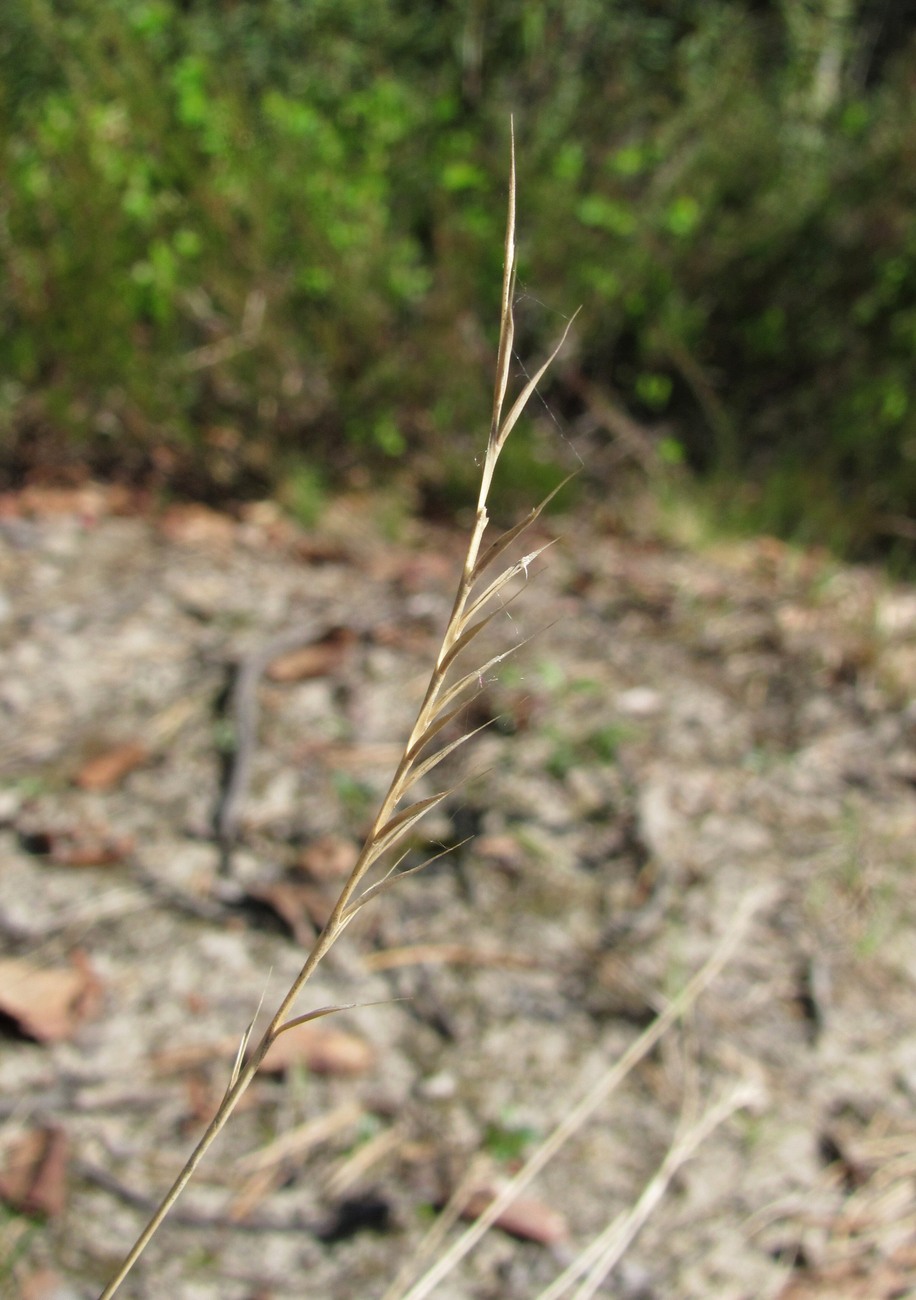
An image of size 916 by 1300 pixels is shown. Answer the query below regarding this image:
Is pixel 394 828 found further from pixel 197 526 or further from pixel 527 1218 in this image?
pixel 197 526

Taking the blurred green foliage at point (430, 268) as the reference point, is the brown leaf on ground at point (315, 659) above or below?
below

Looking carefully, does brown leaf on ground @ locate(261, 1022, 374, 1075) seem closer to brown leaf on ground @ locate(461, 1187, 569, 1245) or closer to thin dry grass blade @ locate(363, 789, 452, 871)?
brown leaf on ground @ locate(461, 1187, 569, 1245)

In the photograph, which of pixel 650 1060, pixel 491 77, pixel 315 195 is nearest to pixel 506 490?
pixel 315 195

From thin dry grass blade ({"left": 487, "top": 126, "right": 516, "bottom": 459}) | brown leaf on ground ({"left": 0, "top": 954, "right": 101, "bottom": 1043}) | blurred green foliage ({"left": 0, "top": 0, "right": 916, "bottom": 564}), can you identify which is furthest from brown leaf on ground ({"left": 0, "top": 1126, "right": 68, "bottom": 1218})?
blurred green foliage ({"left": 0, "top": 0, "right": 916, "bottom": 564})

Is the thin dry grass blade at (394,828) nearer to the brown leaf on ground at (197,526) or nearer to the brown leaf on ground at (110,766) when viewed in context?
the brown leaf on ground at (110,766)

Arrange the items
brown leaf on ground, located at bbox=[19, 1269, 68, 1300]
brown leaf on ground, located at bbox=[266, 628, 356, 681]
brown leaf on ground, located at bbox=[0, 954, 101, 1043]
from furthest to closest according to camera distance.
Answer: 1. brown leaf on ground, located at bbox=[266, 628, 356, 681]
2. brown leaf on ground, located at bbox=[0, 954, 101, 1043]
3. brown leaf on ground, located at bbox=[19, 1269, 68, 1300]

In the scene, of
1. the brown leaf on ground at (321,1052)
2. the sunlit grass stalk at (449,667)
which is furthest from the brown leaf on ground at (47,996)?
the sunlit grass stalk at (449,667)
